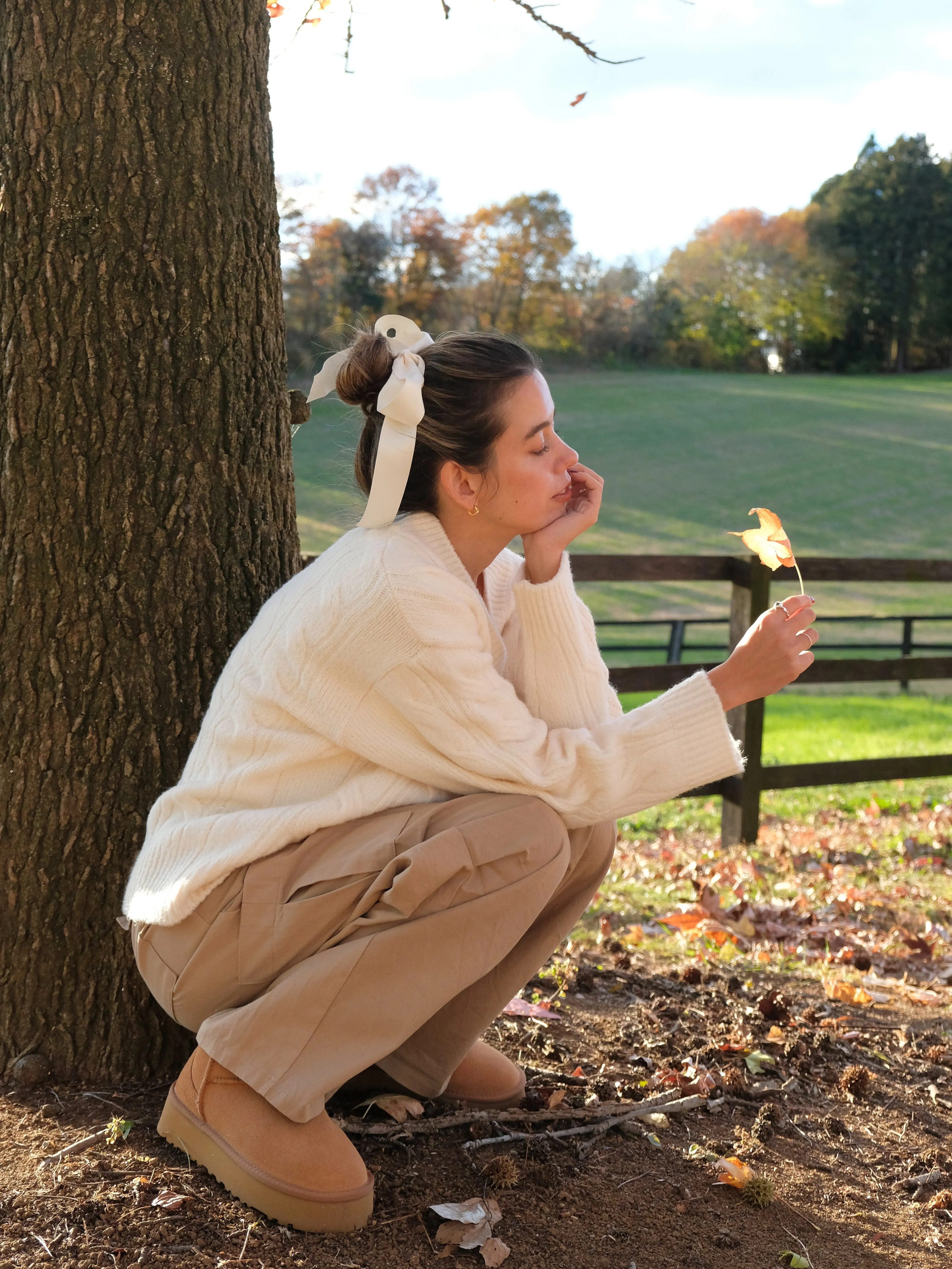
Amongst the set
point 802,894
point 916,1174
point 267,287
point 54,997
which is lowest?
point 802,894

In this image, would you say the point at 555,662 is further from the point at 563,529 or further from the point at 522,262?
the point at 522,262

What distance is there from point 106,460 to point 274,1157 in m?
1.27

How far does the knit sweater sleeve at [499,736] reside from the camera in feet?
6.34

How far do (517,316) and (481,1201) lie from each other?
1822 inches

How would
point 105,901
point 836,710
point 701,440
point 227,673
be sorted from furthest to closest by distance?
point 701,440 < point 836,710 < point 105,901 < point 227,673

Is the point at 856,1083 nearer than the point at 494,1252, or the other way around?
the point at 494,1252

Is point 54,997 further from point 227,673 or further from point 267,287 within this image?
point 267,287

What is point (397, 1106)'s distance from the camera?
2.12m

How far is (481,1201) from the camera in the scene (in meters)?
1.90

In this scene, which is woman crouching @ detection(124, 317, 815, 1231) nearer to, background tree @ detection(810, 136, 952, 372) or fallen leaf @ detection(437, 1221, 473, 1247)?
fallen leaf @ detection(437, 1221, 473, 1247)

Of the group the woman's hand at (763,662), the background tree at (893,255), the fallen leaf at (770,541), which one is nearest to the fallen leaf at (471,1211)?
the woman's hand at (763,662)

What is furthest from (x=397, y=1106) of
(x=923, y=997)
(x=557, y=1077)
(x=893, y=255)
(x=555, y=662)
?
(x=893, y=255)

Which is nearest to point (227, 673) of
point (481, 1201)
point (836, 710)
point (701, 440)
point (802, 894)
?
point (481, 1201)

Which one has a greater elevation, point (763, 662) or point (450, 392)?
point (450, 392)
